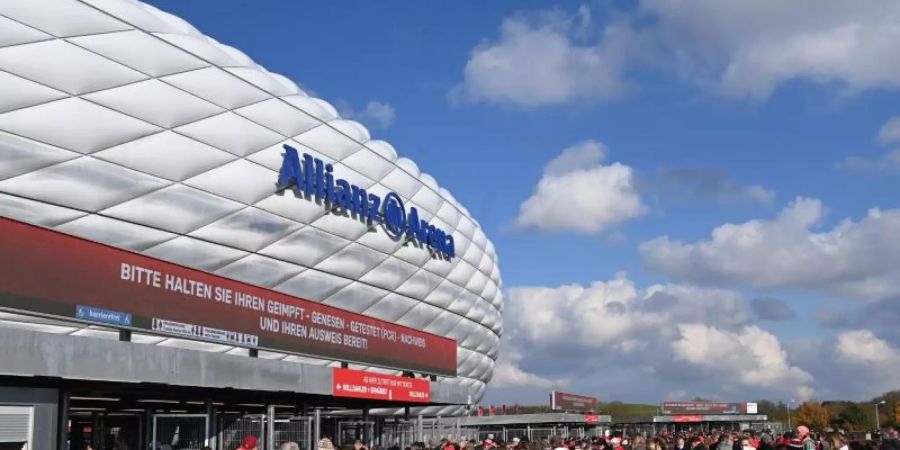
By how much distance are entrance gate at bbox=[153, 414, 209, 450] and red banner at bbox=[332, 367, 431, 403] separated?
11.6 ft

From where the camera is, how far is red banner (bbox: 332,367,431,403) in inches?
912

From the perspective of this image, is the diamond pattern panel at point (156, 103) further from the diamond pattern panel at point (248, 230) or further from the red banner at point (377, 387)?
the red banner at point (377, 387)

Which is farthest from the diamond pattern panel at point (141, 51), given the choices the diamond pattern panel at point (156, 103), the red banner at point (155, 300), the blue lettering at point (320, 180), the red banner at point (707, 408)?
the red banner at point (707, 408)

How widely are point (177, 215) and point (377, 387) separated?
6733 millimetres

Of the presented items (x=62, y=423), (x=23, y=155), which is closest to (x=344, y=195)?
(x=23, y=155)

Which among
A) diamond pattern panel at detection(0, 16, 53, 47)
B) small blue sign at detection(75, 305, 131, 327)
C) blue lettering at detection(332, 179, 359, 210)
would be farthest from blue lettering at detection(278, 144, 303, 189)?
small blue sign at detection(75, 305, 131, 327)

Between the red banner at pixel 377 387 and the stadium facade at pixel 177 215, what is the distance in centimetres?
83

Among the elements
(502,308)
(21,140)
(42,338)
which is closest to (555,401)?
(502,308)

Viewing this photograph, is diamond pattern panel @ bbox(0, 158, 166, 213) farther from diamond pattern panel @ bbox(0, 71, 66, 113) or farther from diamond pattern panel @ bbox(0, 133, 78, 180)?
diamond pattern panel @ bbox(0, 71, 66, 113)

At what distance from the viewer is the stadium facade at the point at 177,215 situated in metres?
16.5

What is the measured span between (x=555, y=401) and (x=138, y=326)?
54506 millimetres

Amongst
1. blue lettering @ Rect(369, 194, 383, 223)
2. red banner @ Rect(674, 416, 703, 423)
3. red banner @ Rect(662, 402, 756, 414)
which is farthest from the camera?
red banner @ Rect(662, 402, 756, 414)

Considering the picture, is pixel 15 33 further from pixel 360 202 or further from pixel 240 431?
pixel 360 202

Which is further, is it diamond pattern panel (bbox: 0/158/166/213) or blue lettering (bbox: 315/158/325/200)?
blue lettering (bbox: 315/158/325/200)
